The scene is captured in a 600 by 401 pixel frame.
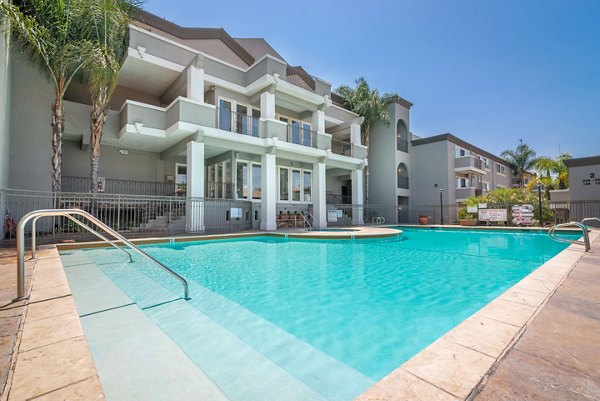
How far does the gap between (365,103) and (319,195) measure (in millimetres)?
9492

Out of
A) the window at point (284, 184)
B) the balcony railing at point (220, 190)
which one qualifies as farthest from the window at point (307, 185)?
the balcony railing at point (220, 190)

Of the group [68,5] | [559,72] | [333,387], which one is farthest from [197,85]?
[559,72]

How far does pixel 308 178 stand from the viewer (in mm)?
19641

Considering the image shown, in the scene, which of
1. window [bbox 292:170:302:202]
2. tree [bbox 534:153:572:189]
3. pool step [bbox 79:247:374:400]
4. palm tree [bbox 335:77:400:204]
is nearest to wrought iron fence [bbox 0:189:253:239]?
window [bbox 292:170:302:202]

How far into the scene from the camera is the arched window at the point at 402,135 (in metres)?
25.2

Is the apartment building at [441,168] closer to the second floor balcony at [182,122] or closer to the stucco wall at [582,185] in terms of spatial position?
the stucco wall at [582,185]

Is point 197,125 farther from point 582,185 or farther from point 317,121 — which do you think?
point 582,185

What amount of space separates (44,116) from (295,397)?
14.3 metres

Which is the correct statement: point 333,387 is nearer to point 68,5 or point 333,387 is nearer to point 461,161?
point 68,5

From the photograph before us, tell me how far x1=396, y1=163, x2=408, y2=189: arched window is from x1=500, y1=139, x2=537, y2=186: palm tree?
22017 millimetres

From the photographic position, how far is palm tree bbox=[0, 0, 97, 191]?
916cm

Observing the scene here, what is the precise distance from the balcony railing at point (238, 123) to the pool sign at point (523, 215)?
16.3 meters

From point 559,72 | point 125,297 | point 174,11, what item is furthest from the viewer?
point 559,72

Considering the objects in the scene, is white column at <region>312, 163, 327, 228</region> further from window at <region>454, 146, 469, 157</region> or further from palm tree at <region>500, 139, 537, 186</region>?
palm tree at <region>500, 139, 537, 186</region>
